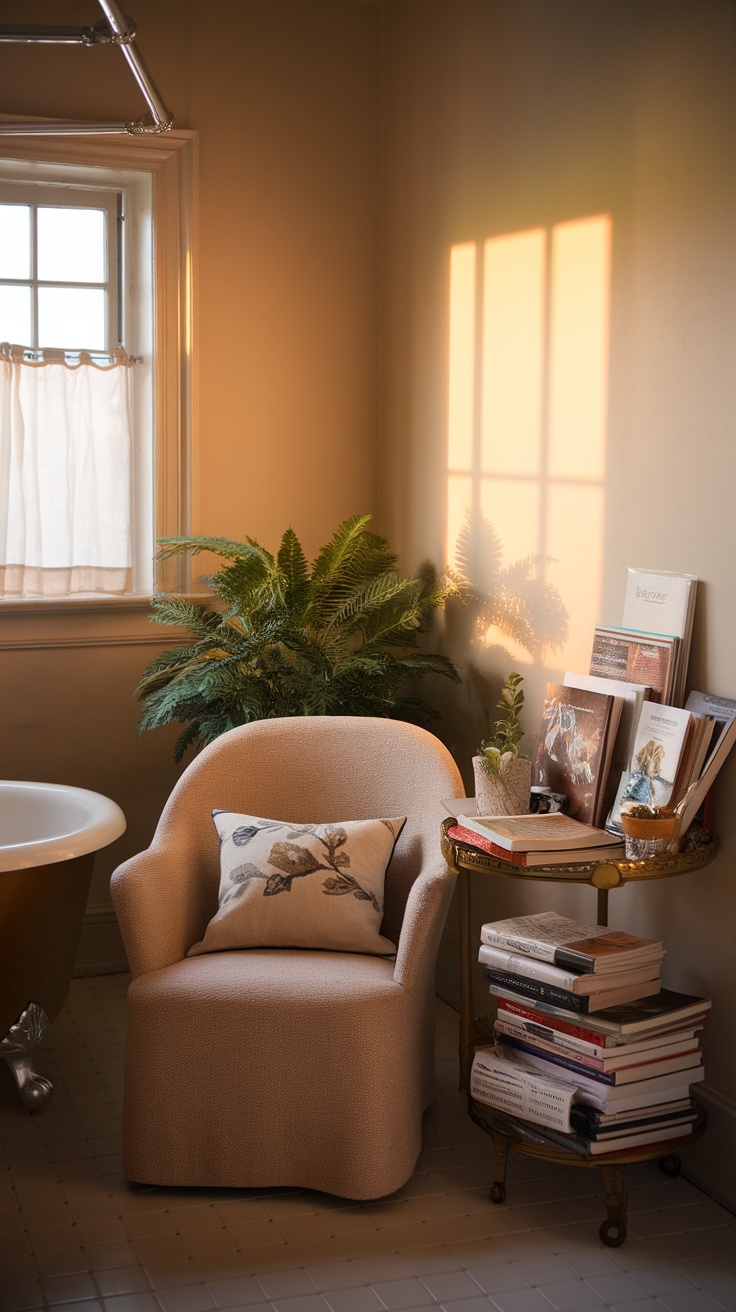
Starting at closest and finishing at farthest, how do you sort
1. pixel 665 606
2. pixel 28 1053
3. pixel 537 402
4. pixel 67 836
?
pixel 665 606 < pixel 67 836 < pixel 28 1053 < pixel 537 402

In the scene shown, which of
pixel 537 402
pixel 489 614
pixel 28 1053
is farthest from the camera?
pixel 489 614

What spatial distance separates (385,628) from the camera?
10.7 ft

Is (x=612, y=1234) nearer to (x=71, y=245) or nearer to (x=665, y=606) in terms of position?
(x=665, y=606)

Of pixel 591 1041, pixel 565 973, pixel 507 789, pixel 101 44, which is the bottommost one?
pixel 591 1041

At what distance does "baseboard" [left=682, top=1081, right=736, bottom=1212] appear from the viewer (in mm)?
2395

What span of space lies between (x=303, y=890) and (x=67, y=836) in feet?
1.77

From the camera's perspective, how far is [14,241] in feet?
11.5

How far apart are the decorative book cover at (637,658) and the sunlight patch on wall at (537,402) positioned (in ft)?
0.54

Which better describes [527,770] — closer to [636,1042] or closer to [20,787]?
[636,1042]

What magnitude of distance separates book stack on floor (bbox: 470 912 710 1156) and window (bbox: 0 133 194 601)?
176 centimetres

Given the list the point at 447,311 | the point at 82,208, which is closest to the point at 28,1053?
the point at 447,311

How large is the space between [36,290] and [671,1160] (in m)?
2.80

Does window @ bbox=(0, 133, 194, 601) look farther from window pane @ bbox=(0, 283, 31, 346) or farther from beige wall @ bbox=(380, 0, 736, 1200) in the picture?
beige wall @ bbox=(380, 0, 736, 1200)

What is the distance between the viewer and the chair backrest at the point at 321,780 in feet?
8.98
